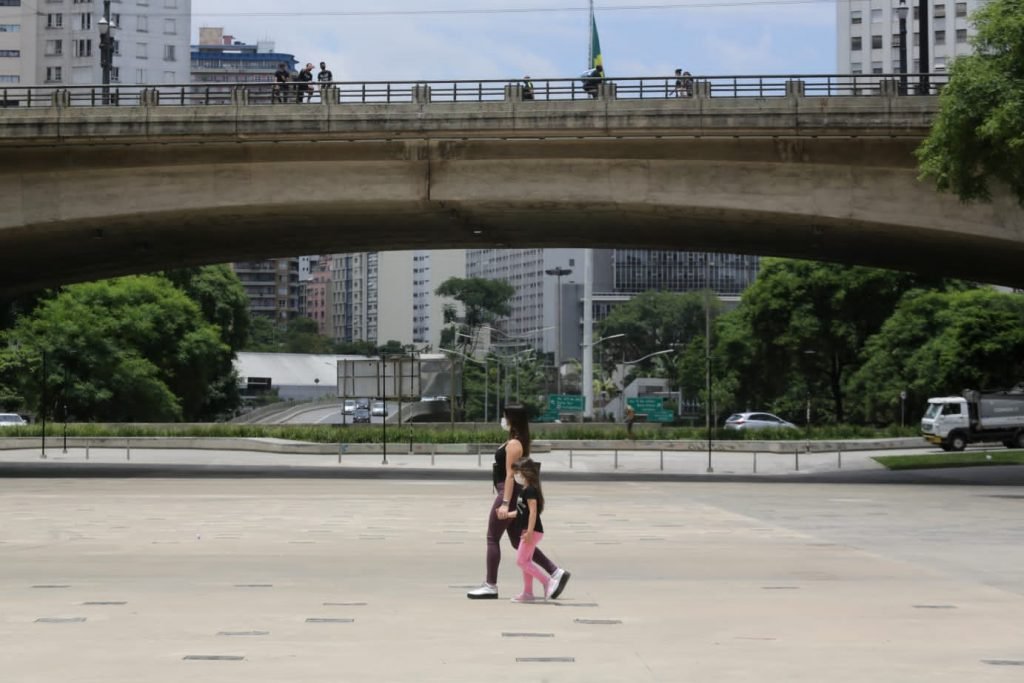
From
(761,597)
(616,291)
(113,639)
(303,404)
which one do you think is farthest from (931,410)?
(616,291)

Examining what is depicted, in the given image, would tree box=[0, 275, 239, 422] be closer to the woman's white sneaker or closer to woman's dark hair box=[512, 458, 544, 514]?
the woman's white sneaker

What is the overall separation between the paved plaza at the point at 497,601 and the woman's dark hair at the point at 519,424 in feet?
4.78

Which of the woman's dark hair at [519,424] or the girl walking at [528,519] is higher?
the woman's dark hair at [519,424]

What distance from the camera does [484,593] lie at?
13.4 meters

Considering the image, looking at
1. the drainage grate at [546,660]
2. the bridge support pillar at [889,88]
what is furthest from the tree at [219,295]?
the drainage grate at [546,660]

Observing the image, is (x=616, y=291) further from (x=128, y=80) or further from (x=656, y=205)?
(x=656, y=205)

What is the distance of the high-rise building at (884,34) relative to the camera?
13375 cm

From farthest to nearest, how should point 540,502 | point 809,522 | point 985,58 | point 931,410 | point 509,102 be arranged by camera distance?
1. point 931,410
2. point 509,102
3. point 985,58
4. point 809,522
5. point 540,502

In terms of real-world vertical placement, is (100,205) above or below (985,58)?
below

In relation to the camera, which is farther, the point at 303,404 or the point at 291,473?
the point at 303,404

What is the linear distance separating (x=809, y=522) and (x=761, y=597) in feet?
35.7

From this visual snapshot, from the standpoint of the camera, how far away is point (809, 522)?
2442 centimetres

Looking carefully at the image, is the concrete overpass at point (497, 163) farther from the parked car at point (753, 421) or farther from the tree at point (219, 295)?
the tree at point (219, 295)

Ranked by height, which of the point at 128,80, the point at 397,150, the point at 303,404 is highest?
the point at 128,80
